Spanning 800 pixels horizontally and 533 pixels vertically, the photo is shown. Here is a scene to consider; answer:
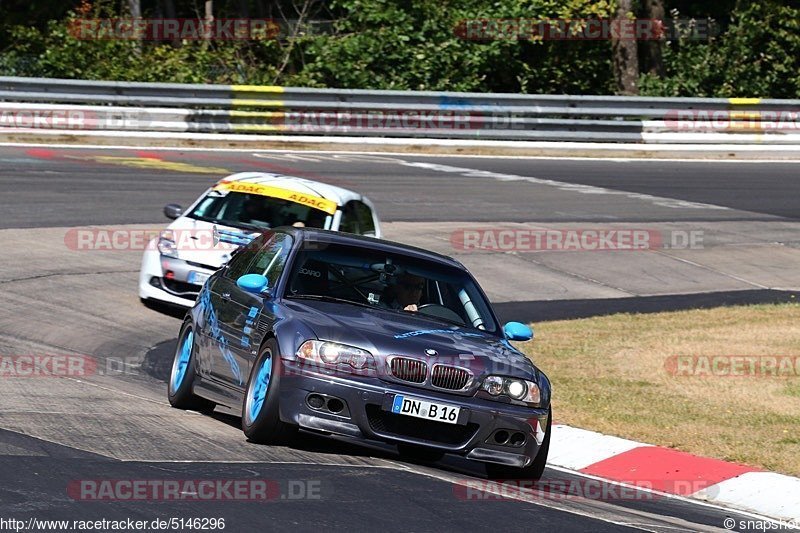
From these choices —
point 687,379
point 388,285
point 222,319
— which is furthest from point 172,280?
point 388,285

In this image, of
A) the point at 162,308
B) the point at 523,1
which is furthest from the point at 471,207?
the point at 523,1

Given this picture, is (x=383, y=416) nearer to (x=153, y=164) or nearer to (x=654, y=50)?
(x=153, y=164)

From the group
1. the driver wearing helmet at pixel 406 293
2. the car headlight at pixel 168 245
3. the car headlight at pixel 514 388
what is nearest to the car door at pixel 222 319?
the driver wearing helmet at pixel 406 293

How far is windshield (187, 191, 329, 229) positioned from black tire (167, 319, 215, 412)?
496 centimetres

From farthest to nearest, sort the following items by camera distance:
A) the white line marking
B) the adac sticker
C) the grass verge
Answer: the white line marking
the adac sticker
the grass verge

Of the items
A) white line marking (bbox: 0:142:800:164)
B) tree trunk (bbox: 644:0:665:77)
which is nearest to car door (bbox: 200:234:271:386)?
white line marking (bbox: 0:142:800:164)

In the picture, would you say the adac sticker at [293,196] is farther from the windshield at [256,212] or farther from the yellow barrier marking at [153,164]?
the yellow barrier marking at [153,164]

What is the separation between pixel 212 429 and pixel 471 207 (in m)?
14.2

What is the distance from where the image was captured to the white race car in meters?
14.8

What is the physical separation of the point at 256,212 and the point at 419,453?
7283mm

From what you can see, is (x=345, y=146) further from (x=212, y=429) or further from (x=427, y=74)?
(x=212, y=429)

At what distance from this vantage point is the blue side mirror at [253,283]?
9211 millimetres

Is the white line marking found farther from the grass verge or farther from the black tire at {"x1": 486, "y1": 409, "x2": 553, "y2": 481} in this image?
the black tire at {"x1": 486, "y1": 409, "x2": 553, "y2": 481}

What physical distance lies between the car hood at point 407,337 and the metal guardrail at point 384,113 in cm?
1857
